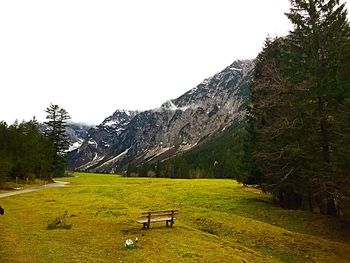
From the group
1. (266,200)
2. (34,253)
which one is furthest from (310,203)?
(34,253)

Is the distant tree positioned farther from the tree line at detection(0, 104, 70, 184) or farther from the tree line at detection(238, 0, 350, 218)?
the tree line at detection(238, 0, 350, 218)

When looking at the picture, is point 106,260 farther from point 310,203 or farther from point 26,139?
point 26,139

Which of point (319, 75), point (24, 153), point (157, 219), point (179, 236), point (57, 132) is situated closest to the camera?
point (179, 236)

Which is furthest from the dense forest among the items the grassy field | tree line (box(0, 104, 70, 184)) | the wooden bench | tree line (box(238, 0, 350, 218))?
tree line (box(0, 104, 70, 184))

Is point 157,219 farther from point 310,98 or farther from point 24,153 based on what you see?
point 24,153

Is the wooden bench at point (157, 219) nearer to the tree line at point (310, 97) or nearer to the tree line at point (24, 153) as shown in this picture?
the tree line at point (310, 97)

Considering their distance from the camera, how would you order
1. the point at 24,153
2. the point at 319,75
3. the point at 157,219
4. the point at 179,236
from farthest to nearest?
the point at 24,153 → the point at 319,75 → the point at 157,219 → the point at 179,236

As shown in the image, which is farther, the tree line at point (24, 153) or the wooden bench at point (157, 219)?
the tree line at point (24, 153)

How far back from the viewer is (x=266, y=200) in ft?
123

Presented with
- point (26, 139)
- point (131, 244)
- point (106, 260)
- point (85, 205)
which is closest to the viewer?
point (106, 260)

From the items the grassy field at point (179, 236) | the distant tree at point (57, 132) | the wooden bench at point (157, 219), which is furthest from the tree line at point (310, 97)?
the distant tree at point (57, 132)

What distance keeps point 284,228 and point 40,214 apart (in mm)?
19165

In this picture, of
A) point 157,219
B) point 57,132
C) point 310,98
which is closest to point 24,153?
point 57,132

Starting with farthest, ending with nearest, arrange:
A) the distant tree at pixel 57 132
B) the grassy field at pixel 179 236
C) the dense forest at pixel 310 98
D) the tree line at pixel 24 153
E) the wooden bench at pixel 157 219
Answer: the distant tree at pixel 57 132, the tree line at pixel 24 153, the dense forest at pixel 310 98, the wooden bench at pixel 157 219, the grassy field at pixel 179 236
